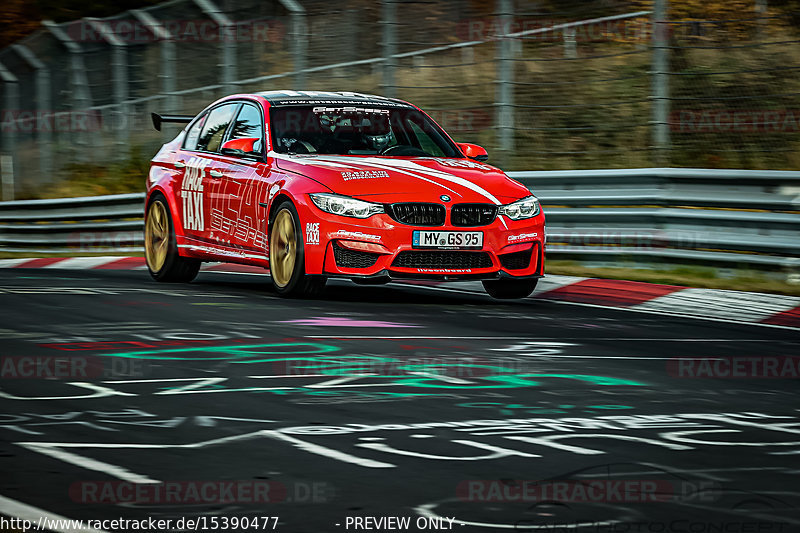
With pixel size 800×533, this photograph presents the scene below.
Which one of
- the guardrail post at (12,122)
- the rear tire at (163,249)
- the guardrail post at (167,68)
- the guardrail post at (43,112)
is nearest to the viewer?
the rear tire at (163,249)

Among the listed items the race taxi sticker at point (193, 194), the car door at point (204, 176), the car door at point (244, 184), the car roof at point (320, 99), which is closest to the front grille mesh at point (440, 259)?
the car door at point (244, 184)

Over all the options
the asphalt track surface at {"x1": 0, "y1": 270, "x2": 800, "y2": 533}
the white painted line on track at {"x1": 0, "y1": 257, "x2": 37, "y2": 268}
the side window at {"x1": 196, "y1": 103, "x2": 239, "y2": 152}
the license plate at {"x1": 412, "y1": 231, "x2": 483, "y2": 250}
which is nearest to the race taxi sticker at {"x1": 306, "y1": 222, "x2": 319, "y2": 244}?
the asphalt track surface at {"x1": 0, "y1": 270, "x2": 800, "y2": 533}

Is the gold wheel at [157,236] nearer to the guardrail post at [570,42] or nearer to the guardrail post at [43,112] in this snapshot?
the guardrail post at [570,42]

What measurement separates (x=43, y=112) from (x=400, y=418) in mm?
18809

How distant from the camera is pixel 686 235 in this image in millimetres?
12977

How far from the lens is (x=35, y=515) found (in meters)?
4.43

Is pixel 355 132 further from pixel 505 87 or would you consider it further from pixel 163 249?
pixel 505 87

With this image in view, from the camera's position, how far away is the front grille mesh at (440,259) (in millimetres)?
10594

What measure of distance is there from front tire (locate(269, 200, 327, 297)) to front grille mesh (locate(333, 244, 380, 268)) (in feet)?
0.76

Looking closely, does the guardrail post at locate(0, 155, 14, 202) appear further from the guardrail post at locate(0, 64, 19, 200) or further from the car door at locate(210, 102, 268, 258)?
the car door at locate(210, 102, 268, 258)

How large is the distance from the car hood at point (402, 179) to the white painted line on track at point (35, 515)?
6.16 meters

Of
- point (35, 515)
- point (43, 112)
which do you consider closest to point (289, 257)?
point (35, 515)

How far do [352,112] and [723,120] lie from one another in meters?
5.58

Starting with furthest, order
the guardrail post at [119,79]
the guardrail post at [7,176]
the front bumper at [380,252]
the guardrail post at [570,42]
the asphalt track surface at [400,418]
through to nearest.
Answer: the guardrail post at [7,176] → the guardrail post at [119,79] → the guardrail post at [570,42] → the front bumper at [380,252] → the asphalt track surface at [400,418]
